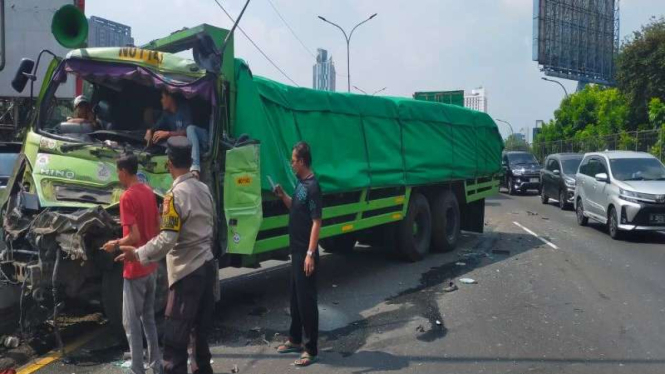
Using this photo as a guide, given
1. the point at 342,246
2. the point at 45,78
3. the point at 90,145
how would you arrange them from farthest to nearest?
1. the point at 342,246
2. the point at 45,78
3. the point at 90,145

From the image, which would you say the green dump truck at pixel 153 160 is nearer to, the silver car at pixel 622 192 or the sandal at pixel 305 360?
the sandal at pixel 305 360

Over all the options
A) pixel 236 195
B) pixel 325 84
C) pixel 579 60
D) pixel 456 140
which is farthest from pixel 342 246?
pixel 579 60

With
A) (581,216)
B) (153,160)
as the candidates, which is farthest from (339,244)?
(581,216)

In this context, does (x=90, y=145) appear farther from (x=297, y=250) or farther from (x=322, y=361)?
(x=322, y=361)

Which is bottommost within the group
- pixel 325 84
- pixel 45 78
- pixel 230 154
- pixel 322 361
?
pixel 322 361

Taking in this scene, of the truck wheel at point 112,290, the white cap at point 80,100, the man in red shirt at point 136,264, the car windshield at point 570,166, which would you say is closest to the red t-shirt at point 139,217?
the man in red shirt at point 136,264

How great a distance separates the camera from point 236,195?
6.24 m

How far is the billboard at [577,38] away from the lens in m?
43.5

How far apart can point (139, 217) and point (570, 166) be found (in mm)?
18518

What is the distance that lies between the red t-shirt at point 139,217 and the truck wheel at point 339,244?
623 cm

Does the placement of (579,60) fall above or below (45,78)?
above

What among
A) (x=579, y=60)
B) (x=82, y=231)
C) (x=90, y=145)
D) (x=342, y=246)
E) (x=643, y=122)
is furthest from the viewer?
(x=579, y=60)

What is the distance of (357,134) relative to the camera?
9055mm

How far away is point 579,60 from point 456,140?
Answer: 37.5 metres
